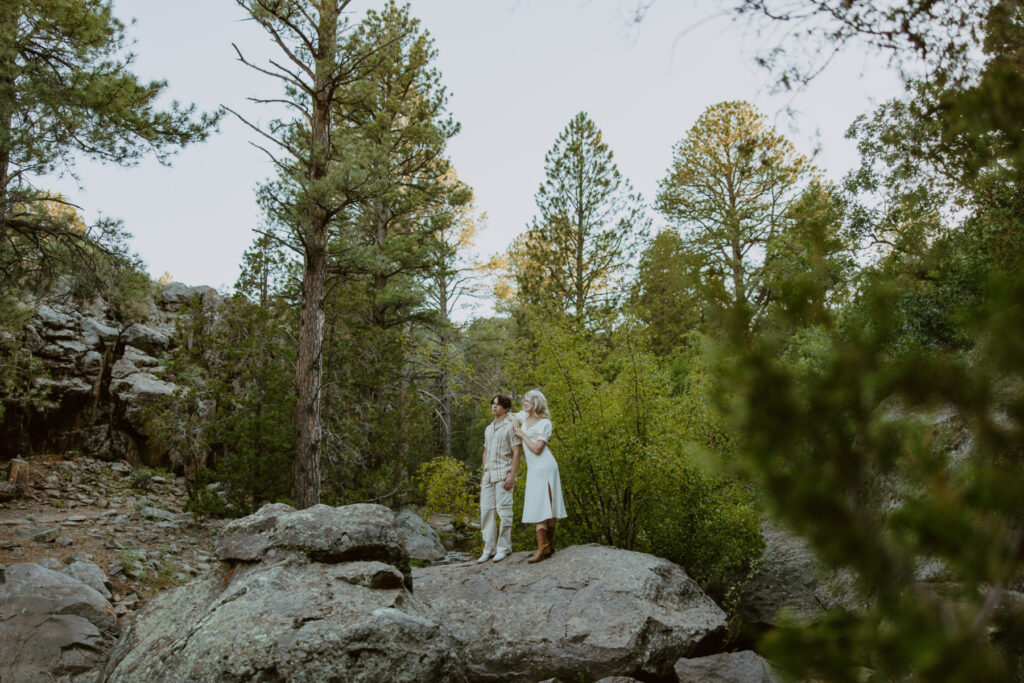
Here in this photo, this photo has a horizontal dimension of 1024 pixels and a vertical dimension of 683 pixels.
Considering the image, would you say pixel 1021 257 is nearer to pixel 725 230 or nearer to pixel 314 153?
pixel 314 153

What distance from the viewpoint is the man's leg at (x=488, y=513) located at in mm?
7457

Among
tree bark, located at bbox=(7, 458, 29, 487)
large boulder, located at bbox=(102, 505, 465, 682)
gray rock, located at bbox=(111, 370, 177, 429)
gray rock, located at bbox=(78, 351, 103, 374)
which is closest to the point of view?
large boulder, located at bbox=(102, 505, 465, 682)

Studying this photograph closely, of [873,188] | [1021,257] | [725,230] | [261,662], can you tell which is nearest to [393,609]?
[261,662]

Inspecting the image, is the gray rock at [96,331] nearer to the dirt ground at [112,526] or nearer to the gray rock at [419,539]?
the dirt ground at [112,526]

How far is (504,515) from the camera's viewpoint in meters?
7.34

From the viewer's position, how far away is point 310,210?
10984 millimetres

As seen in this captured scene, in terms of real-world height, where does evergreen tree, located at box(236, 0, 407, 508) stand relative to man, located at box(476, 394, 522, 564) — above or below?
above

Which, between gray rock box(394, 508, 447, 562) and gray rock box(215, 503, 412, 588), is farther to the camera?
gray rock box(394, 508, 447, 562)

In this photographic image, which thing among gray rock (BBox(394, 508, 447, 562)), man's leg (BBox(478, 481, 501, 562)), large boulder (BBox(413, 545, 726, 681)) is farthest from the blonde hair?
gray rock (BBox(394, 508, 447, 562))

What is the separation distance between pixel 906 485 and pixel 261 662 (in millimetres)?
3900

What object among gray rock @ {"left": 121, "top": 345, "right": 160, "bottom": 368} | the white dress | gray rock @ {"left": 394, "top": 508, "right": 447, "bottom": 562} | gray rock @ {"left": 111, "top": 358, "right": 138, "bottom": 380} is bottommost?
gray rock @ {"left": 394, "top": 508, "right": 447, "bottom": 562}

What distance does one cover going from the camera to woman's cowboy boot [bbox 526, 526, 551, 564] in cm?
693

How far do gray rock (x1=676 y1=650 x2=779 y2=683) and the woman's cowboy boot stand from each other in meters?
1.91

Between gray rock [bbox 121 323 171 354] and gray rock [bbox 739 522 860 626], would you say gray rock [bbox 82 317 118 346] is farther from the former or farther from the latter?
gray rock [bbox 739 522 860 626]
